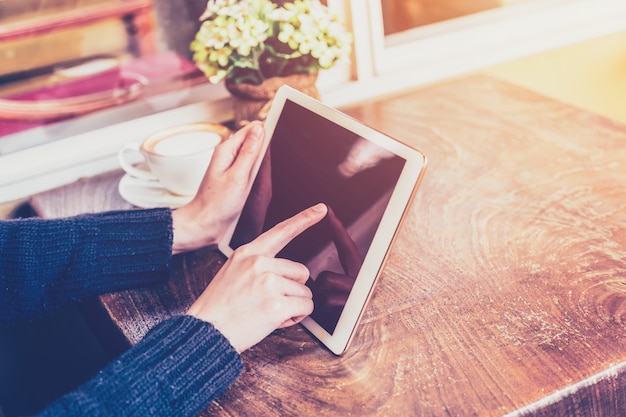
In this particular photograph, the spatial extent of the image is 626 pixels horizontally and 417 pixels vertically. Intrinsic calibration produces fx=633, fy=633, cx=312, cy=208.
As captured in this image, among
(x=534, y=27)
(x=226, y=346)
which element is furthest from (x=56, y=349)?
(x=534, y=27)

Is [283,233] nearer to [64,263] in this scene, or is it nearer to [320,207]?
[320,207]

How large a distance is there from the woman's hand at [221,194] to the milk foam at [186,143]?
0.15 metres

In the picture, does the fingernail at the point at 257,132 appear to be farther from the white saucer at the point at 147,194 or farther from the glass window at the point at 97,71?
the glass window at the point at 97,71

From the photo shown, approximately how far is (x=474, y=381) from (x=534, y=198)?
428 mm

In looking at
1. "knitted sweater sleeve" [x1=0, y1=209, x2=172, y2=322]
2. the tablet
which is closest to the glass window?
"knitted sweater sleeve" [x1=0, y1=209, x2=172, y2=322]

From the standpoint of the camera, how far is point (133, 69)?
200cm

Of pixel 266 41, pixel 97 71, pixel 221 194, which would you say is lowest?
pixel 97 71

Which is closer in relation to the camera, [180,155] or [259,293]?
[259,293]

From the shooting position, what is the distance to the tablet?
76 cm

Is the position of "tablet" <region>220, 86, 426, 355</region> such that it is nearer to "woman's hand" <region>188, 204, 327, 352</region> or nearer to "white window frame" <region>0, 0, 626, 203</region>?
"woman's hand" <region>188, 204, 327, 352</region>

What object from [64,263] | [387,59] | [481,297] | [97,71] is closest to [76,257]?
[64,263]

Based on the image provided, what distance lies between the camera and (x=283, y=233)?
0.80 metres

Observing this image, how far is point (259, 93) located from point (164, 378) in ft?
2.06

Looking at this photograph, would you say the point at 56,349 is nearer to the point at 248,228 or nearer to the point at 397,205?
the point at 248,228
